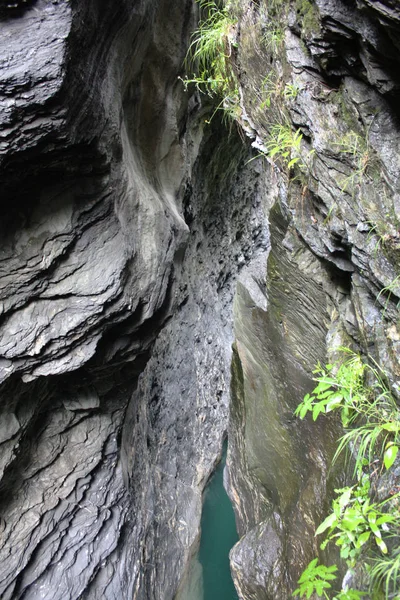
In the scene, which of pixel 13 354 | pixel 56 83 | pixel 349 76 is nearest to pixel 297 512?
pixel 13 354

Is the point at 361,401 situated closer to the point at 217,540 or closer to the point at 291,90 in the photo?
the point at 291,90

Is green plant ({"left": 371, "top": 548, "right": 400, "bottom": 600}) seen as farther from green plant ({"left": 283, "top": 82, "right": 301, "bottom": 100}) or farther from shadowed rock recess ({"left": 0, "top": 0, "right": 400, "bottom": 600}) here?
green plant ({"left": 283, "top": 82, "right": 301, "bottom": 100})

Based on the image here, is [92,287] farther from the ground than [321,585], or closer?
farther from the ground

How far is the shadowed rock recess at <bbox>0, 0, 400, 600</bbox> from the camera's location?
6.40 feet

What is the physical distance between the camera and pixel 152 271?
314 cm

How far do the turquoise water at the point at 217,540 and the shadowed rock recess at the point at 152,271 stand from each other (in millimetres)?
642

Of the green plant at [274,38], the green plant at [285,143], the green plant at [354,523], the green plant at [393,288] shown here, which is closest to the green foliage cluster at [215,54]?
the green plant at [274,38]

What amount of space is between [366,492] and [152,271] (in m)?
1.91

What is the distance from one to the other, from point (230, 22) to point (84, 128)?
67.0 inches

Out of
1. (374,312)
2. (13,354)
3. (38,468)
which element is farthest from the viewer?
(38,468)

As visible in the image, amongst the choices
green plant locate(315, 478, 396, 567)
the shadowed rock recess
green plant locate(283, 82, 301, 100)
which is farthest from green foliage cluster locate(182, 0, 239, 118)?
green plant locate(315, 478, 396, 567)

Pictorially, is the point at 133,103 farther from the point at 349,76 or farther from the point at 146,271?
the point at 349,76

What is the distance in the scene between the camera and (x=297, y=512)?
11.4 ft

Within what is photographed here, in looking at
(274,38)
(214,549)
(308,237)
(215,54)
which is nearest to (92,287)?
(308,237)
